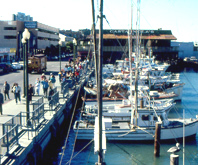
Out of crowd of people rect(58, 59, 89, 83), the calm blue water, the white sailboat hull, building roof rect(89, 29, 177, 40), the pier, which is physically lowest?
the calm blue water

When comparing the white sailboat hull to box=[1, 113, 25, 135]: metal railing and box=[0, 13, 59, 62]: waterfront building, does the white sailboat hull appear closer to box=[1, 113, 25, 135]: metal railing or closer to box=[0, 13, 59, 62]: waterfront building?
box=[1, 113, 25, 135]: metal railing

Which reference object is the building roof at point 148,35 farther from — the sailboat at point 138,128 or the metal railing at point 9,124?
the metal railing at point 9,124

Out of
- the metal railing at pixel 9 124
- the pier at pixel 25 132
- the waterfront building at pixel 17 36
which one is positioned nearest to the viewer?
the pier at pixel 25 132

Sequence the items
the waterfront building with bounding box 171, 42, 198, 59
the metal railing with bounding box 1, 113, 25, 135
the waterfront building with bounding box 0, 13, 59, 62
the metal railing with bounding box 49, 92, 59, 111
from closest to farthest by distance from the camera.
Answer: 1. the metal railing with bounding box 1, 113, 25, 135
2. the metal railing with bounding box 49, 92, 59, 111
3. the waterfront building with bounding box 0, 13, 59, 62
4. the waterfront building with bounding box 171, 42, 198, 59

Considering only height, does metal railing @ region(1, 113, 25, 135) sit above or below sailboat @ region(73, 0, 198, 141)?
above

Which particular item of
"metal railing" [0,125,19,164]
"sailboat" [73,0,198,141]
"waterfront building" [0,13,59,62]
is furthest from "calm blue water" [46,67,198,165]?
"waterfront building" [0,13,59,62]

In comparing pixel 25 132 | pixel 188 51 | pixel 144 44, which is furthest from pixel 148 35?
pixel 25 132

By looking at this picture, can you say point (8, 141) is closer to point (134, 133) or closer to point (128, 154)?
point (128, 154)

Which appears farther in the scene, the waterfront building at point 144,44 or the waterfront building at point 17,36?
the waterfront building at point 17,36

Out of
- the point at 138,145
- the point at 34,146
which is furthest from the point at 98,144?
the point at 138,145

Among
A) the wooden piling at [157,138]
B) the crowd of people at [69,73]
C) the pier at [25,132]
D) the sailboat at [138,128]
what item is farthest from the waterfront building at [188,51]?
the wooden piling at [157,138]

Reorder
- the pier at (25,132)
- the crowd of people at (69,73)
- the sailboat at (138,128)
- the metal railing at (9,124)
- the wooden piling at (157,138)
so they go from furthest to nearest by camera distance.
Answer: the crowd of people at (69,73)
the sailboat at (138,128)
the wooden piling at (157,138)
the metal railing at (9,124)
the pier at (25,132)

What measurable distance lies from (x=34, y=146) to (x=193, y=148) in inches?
424

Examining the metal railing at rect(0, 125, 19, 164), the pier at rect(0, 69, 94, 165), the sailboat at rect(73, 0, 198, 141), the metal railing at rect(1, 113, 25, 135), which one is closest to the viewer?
the metal railing at rect(0, 125, 19, 164)
